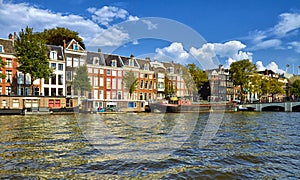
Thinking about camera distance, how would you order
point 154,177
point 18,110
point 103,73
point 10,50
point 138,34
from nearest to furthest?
point 154,177, point 138,34, point 18,110, point 10,50, point 103,73

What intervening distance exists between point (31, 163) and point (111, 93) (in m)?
55.2

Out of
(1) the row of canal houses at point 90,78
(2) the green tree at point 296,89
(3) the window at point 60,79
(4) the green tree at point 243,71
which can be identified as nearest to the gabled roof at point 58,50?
(1) the row of canal houses at point 90,78

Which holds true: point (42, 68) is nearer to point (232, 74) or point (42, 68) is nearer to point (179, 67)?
point (179, 67)

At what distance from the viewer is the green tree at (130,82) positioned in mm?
60000

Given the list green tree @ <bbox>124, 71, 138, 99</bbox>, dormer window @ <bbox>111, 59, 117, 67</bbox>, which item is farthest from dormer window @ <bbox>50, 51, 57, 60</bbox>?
green tree @ <bbox>124, 71, 138, 99</bbox>

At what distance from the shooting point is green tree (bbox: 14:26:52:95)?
47531 mm

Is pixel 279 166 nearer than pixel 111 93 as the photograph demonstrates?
Yes

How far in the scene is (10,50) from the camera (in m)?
53.2

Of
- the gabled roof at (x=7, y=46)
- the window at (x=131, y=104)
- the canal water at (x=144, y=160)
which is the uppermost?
the gabled roof at (x=7, y=46)

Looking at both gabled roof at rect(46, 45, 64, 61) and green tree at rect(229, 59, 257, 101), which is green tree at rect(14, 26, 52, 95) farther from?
green tree at rect(229, 59, 257, 101)

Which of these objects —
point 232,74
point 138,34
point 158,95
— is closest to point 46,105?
point 158,95

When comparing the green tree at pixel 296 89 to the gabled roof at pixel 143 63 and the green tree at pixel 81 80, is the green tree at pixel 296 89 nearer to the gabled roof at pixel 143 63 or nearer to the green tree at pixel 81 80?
the gabled roof at pixel 143 63

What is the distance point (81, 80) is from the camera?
53.9m

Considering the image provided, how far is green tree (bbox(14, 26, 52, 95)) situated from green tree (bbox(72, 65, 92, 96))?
578 cm
